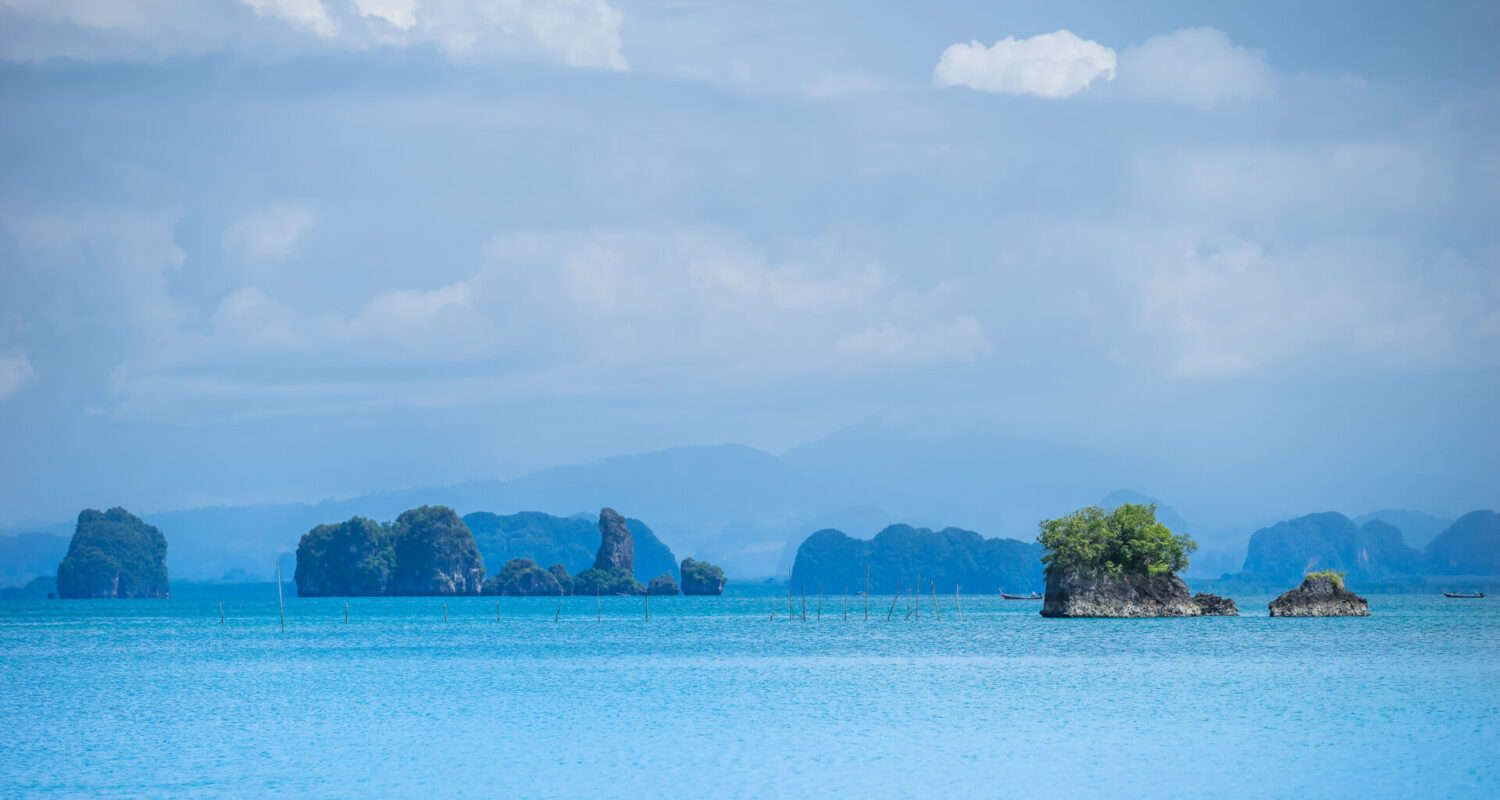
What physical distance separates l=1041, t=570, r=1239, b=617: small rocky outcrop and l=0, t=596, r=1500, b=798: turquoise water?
39.8 feet

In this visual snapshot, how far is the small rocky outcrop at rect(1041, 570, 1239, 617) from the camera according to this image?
105m

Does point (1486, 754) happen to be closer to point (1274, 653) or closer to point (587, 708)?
point (587, 708)

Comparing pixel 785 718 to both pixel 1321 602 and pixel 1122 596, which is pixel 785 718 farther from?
pixel 1321 602

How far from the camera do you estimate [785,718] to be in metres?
47.9

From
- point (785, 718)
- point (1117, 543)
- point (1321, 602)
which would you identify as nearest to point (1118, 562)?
point (1117, 543)

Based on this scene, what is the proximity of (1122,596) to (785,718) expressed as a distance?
206 feet

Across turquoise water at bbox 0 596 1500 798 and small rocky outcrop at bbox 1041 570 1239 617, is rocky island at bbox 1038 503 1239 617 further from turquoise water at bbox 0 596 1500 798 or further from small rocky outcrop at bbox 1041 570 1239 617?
turquoise water at bbox 0 596 1500 798

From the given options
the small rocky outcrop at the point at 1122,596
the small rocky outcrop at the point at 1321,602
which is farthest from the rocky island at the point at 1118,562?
the small rocky outcrop at the point at 1321,602

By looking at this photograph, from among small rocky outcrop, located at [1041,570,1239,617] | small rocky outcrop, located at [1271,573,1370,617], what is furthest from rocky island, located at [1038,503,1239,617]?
small rocky outcrop, located at [1271,573,1370,617]

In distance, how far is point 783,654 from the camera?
8175cm

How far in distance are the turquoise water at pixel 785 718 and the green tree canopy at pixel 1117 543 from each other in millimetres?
10645

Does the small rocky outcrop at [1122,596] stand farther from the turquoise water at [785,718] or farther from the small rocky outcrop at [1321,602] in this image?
the turquoise water at [785,718]

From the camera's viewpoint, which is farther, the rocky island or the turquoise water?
the rocky island

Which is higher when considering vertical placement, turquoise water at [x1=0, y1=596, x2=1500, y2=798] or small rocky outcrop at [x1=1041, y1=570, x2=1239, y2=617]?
small rocky outcrop at [x1=1041, y1=570, x2=1239, y2=617]
